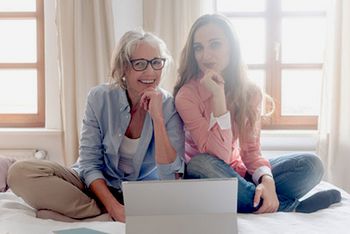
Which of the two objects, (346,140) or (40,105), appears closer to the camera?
(346,140)

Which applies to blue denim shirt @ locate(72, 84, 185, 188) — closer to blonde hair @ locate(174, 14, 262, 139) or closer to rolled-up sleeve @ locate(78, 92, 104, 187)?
rolled-up sleeve @ locate(78, 92, 104, 187)

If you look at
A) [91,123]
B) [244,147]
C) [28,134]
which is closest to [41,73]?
[28,134]

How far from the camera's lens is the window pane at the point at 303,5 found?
3111 millimetres

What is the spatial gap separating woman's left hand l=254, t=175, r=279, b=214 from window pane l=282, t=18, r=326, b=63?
5.50 feet

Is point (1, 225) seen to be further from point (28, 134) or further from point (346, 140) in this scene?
point (346, 140)

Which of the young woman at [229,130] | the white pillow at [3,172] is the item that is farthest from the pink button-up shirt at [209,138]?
the white pillow at [3,172]

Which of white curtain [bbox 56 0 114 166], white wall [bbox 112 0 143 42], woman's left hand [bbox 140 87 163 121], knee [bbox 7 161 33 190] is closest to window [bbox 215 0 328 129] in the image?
white wall [bbox 112 0 143 42]

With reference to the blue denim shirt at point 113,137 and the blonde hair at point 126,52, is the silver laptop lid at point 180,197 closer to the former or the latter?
the blue denim shirt at point 113,137

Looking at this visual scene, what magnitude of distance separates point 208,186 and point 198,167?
41cm

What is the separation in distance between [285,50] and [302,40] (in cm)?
13

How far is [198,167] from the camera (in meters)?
1.60

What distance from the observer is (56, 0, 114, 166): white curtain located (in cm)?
282

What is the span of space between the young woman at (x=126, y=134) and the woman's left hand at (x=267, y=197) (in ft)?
0.90

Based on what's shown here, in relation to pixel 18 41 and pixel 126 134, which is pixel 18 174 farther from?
pixel 18 41
